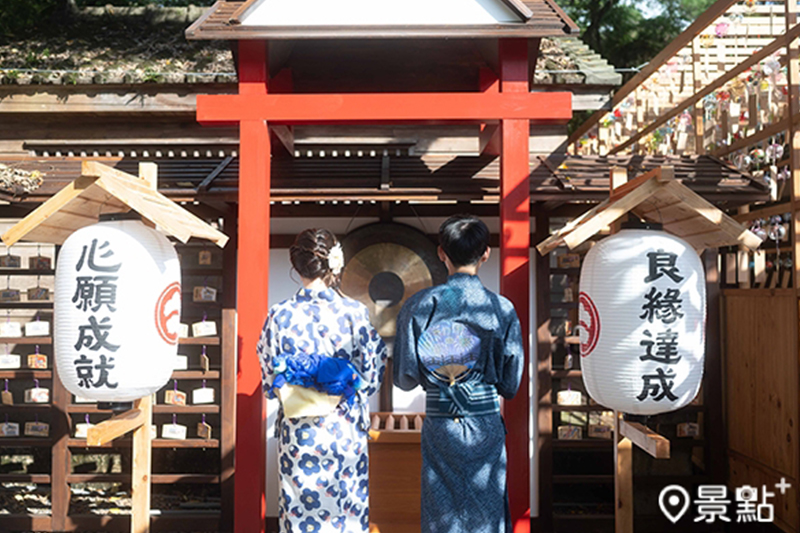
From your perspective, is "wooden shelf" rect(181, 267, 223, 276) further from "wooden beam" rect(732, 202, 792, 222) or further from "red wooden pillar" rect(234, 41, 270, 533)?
"wooden beam" rect(732, 202, 792, 222)

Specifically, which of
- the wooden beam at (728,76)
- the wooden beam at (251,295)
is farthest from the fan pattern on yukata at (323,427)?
the wooden beam at (728,76)

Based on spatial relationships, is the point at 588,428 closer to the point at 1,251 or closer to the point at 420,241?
the point at 420,241

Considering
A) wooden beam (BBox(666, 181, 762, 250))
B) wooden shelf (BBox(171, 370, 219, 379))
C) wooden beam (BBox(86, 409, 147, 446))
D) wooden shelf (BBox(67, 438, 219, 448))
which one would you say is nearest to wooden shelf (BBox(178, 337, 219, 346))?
wooden shelf (BBox(171, 370, 219, 379))

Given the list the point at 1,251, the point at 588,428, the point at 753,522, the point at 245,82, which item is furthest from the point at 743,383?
the point at 1,251

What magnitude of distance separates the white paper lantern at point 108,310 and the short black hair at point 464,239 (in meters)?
1.72

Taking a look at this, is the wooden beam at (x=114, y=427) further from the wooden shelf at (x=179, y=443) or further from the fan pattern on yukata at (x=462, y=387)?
the wooden shelf at (x=179, y=443)

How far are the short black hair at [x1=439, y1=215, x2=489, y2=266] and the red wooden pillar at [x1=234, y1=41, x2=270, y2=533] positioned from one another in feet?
4.58

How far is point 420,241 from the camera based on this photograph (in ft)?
19.3

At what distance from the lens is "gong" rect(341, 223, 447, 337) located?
585 cm

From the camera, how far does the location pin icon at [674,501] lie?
5906 millimetres

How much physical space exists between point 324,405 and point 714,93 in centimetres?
574

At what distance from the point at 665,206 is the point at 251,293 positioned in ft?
8.91

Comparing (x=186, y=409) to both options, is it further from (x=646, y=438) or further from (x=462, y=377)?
(x=646, y=438)

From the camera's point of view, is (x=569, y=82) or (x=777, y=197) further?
(x=569, y=82)
